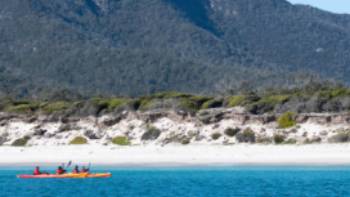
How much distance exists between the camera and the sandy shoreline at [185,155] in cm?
4909

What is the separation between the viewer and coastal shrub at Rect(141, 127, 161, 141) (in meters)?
60.0

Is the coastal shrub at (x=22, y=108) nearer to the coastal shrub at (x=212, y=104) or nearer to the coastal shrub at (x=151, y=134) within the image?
the coastal shrub at (x=151, y=134)

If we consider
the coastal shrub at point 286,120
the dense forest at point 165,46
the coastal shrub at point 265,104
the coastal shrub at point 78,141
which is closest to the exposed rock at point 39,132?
the coastal shrub at point 78,141

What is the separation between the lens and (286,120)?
193 feet

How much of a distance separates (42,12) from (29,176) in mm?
94887

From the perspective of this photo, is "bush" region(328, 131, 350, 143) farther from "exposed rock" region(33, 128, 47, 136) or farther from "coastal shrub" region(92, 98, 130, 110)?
"exposed rock" region(33, 128, 47, 136)

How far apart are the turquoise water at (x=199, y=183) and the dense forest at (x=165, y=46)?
4028 cm

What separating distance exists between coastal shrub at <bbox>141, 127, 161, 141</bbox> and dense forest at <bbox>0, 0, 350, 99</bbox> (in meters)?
27.2

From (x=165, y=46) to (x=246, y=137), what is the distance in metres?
88.0

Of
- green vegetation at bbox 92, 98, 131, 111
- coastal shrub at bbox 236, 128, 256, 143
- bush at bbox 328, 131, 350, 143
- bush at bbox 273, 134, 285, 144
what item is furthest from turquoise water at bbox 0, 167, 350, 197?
green vegetation at bbox 92, 98, 131, 111

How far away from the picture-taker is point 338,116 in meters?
57.8

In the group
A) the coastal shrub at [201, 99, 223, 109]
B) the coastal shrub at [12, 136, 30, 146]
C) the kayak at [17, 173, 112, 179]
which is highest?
the coastal shrub at [201, 99, 223, 109]

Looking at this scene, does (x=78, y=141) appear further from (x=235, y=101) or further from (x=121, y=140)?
(x=235, y=101)

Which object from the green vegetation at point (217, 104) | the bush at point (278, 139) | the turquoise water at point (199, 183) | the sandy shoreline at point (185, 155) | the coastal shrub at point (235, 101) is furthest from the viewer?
the coastal shrub at point (235, 101)
